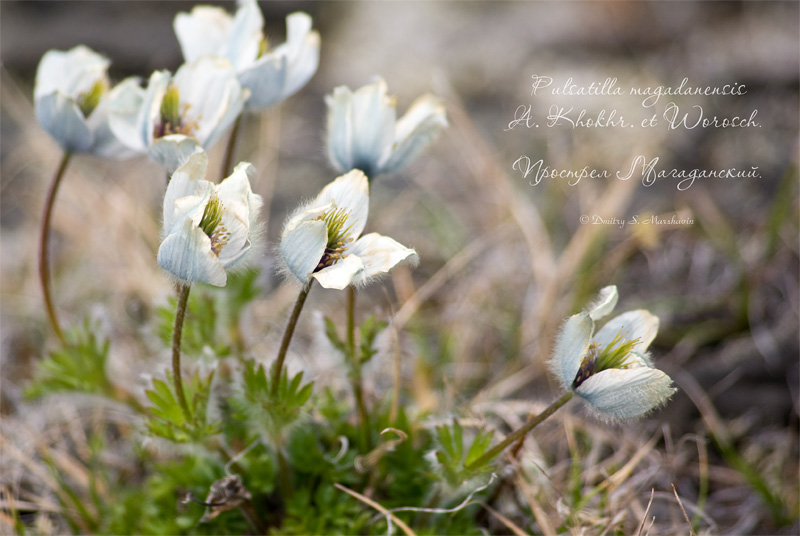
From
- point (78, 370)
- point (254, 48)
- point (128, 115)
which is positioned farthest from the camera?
point (78, 370)

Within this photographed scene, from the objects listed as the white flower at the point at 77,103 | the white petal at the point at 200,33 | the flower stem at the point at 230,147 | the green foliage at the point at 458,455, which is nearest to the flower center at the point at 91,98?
the white flower at the point at 77,103

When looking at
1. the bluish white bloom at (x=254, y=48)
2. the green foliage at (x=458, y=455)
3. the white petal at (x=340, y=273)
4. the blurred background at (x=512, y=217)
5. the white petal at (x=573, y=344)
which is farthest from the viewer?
the blurred background at (x=512, y=217)

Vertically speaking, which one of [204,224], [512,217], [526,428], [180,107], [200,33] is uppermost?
[200,33]

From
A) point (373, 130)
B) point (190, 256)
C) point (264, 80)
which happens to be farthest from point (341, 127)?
point (190, 256)

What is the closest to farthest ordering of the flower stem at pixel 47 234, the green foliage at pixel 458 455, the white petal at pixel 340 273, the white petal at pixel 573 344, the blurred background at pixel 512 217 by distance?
the white petal at pixel 340 273
the white petal at pixel 573 344
the green foliage at pixel 458 455
the flower stem at pixel 47 234
the blurred background at pixel 512 217

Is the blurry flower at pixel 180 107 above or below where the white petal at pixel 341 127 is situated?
above

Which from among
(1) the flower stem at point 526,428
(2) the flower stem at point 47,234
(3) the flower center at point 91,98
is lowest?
(1) the flower stem at point 526,428

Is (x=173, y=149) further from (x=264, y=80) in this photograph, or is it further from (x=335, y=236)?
(x=335, y=236)

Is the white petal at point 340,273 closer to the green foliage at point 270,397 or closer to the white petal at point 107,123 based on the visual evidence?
the green foliage at point 270,397
